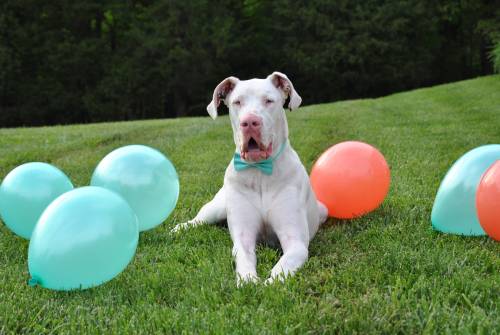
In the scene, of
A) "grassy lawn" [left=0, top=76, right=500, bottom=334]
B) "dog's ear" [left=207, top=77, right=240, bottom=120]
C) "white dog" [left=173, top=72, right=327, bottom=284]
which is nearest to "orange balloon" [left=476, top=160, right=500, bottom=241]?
"grassy lawn" [left=0, top=76, right=500, bottom=334]

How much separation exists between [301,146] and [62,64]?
28.0 m

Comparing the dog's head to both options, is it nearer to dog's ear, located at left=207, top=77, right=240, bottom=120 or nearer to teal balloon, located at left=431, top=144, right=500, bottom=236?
dog's ear, located at left=207, top=77, right=240, bottom=120

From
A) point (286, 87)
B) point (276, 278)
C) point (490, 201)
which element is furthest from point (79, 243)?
point (490, 201)

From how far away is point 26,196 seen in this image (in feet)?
15.0

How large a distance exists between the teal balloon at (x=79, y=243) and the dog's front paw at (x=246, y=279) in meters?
0.78

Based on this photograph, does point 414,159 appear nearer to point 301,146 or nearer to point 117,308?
point 301,146

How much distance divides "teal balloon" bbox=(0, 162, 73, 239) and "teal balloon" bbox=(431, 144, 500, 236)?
11.0ft

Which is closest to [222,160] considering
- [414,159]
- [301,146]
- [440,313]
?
[301,146]

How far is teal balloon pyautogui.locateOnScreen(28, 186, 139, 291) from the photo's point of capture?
3400 mm

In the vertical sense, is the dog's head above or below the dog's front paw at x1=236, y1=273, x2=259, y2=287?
above

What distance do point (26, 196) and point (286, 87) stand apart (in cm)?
238

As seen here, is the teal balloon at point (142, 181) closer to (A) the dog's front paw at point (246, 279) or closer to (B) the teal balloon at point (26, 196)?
(B) the teal balloon at point (26, 196)

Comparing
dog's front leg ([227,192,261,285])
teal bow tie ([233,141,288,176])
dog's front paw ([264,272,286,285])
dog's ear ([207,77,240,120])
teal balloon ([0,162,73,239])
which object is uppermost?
dog's ear ([207,77,240,120])

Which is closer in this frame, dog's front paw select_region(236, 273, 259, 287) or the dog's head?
dog's front paw select_region(236, 273, 259, 287)
